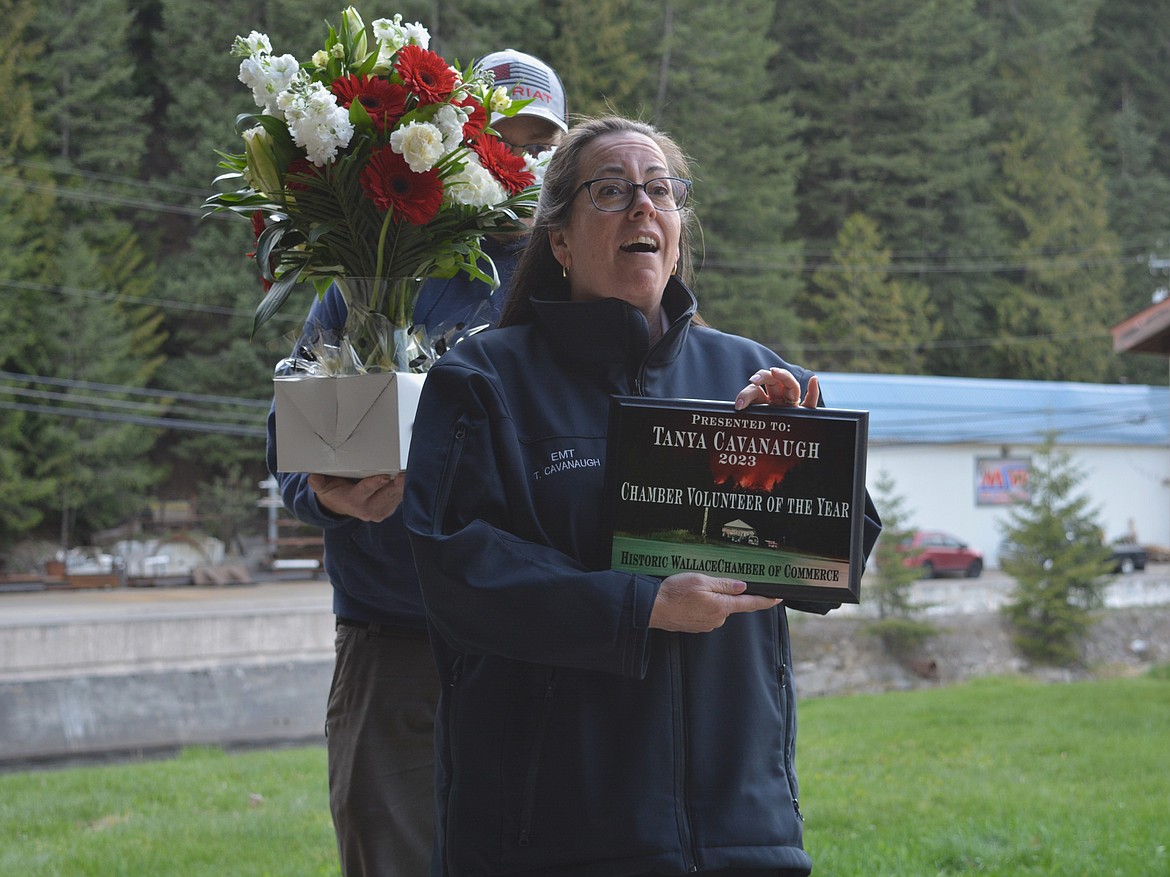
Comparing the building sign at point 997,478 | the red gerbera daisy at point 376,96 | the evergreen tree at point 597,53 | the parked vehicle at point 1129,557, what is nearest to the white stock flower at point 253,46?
the red gerbera daisy at point 376,96

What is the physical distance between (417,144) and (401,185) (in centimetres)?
10

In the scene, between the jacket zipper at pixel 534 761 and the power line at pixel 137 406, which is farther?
the power line at pixel 137 406

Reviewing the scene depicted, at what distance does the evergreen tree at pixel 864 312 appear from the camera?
48.9m

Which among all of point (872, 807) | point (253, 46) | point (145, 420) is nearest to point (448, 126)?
point (253, 46)

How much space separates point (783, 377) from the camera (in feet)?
7.00

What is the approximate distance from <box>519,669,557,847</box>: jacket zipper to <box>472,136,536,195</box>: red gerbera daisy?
1.25 metres

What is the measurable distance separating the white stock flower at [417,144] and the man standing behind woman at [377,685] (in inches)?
15.9

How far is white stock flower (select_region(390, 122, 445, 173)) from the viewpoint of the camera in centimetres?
268

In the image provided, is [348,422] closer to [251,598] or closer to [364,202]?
[364,202]

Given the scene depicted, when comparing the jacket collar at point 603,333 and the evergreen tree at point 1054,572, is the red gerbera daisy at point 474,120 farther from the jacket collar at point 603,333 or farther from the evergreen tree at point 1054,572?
the evergreen tree at point 1054,572

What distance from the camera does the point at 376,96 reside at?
9.12 feet

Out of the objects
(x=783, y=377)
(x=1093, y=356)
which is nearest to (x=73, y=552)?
(x=783, y=377)

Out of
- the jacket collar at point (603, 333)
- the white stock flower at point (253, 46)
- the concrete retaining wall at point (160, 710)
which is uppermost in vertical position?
the white stock flower at point (253, 46)

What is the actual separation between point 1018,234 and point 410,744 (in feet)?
187
